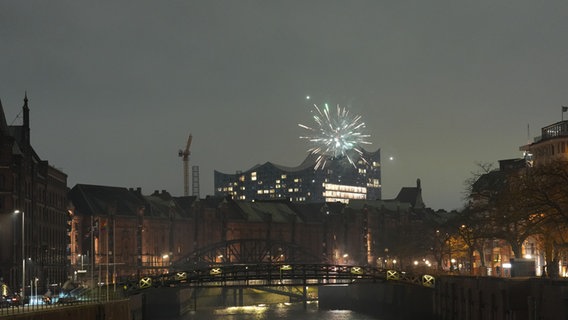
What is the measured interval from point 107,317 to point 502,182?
7134 centimetres

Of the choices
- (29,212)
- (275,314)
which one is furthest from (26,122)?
(275,314)

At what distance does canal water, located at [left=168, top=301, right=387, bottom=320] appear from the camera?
145500 mm

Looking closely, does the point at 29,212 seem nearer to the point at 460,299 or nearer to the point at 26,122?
the point at 26,122

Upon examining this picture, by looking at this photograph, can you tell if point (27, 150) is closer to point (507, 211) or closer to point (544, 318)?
point (507, 211)

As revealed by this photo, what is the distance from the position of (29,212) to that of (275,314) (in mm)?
34635

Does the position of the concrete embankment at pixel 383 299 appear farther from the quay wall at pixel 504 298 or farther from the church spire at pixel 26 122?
the church spire at pixel 26 122

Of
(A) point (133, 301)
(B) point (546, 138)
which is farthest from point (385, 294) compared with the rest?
(A) point (133, 301)

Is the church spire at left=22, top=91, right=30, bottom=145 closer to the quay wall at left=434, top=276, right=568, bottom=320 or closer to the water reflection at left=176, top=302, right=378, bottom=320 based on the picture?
the water reflection at left=176, top=302, right=378, bottom=320

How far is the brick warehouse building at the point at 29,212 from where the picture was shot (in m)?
136

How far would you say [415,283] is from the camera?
132 m

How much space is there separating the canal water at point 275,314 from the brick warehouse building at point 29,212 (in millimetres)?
20205

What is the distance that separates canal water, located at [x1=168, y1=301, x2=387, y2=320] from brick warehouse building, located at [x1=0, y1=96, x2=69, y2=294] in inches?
795

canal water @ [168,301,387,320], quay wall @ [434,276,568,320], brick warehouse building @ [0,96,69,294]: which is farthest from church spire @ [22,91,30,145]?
quay wall @ [434,276,568,320]

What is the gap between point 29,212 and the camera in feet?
483
